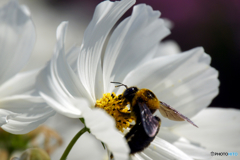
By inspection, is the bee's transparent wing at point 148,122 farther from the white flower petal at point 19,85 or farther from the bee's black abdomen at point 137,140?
the white flower petal at point 19,85

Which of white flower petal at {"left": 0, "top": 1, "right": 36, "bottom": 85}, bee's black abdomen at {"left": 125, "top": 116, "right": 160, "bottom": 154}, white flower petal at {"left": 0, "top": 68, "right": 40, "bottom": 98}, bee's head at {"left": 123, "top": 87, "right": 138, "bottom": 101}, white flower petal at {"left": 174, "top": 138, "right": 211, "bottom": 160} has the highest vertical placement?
white flower petal at {"left": 0, "top": 1, "right": 36, "bottom": 85}

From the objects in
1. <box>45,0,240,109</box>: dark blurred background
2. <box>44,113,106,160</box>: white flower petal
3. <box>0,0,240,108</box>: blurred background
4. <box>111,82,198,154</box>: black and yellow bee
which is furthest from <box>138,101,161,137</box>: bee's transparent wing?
<box>45,0,240,109</box>: dark blurred background

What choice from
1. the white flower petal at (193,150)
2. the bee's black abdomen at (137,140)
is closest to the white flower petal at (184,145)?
the white flower petal at (193,150)

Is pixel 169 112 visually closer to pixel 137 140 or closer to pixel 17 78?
pixel 137 140

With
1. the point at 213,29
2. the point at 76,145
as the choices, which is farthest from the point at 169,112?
the point at 213,29

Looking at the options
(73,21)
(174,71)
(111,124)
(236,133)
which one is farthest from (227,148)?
(73,21)

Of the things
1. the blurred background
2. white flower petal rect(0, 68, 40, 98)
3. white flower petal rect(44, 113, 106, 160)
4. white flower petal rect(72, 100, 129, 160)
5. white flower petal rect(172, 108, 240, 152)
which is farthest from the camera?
the blurred background

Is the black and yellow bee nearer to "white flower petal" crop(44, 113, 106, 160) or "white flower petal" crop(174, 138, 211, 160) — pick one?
"white flower petal" crop(174, 138, 211, 160)
